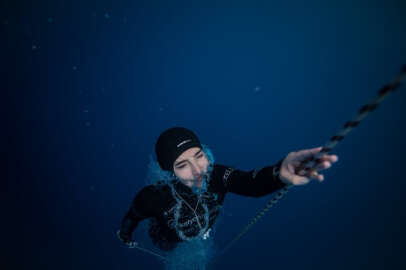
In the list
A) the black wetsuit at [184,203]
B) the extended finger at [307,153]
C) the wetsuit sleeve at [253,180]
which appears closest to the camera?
the extended finger at [307,153]

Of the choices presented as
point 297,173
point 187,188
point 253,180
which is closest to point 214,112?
point 187,188

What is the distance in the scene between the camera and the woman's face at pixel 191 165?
4.14ft

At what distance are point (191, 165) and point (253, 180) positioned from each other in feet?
1.28

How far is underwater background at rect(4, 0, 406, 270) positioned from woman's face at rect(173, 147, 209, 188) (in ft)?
2.90

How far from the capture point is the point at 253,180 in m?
1.14

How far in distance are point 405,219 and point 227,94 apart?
323cm

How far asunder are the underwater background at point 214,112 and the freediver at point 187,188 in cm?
85

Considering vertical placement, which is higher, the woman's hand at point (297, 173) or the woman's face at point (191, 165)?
the woman's face at point (191, 165)

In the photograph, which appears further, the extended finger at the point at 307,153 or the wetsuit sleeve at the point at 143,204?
the wetsuit sleeve at the point at 143,204

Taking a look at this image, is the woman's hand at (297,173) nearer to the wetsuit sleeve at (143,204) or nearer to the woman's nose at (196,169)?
the woman's nose at (196,169)

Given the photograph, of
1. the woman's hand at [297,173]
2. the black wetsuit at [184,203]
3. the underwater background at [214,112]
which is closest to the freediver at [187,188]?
the black wetsuit at [184,203]

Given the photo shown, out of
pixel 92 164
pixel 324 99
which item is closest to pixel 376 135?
pixel 324 99

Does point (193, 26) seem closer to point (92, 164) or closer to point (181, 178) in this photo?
point (181, 178)

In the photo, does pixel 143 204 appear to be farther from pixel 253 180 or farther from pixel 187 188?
pixel 253 180
